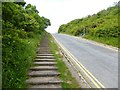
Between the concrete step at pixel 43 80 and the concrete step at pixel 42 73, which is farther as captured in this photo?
the concrete step at pixel 42 73

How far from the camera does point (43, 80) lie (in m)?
11.1

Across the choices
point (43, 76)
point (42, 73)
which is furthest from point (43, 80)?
point (42, 73)

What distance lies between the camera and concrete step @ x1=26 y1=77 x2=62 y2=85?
10.8 meters

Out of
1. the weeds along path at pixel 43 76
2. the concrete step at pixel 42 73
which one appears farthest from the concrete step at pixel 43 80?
the concrete step at pixel 42 73

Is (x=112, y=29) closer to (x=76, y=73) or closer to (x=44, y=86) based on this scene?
(x=76, y=73)

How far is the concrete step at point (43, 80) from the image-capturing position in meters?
10.8

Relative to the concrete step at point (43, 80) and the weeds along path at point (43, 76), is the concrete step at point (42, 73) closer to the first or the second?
the weeds along path at point (43, 76)

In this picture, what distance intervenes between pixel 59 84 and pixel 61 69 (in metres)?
2.81

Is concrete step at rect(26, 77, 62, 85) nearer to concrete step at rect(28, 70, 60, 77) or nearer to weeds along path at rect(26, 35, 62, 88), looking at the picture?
weeds along path at rect(26, 35, 62, 88)

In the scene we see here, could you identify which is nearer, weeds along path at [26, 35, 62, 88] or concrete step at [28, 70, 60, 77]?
weeds along path at [26, 35, 62, 88]

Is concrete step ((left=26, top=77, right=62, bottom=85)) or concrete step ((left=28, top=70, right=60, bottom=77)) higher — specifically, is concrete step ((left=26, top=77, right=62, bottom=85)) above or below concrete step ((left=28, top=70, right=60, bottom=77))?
below

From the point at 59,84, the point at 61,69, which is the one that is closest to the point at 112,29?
the point at 61,69

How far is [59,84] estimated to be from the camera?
10.7 meters

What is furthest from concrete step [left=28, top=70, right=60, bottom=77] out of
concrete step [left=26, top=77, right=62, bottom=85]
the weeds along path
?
concrete step [left=26, top=77, right=62, bottom=85]
